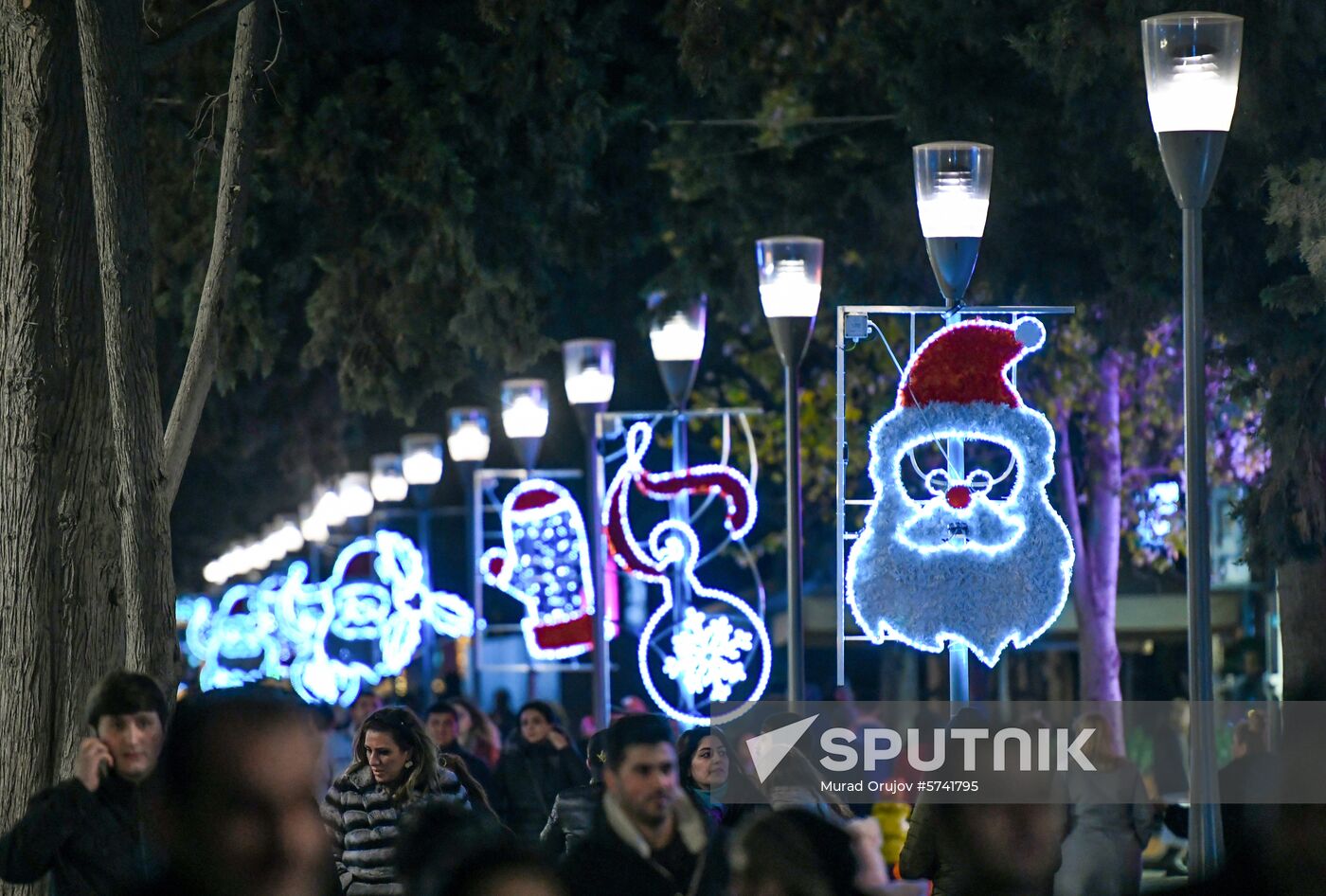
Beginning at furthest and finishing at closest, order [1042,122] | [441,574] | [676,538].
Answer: [441,574] < [676,538] < [1042,122]

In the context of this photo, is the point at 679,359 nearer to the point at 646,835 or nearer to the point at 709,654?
the point at 709,654

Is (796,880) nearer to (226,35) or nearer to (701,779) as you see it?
(701,779)

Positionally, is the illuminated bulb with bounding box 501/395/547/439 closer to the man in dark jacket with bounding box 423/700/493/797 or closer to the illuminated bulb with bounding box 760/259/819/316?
the man in dark jacket with bounding box 423/700/493/797

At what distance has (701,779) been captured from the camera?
34.8ft

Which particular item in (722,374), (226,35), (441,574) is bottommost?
(441,574)

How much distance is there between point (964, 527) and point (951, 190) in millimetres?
1835

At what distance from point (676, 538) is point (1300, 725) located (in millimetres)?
11273

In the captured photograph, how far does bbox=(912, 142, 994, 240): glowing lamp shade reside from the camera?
11.9 meters

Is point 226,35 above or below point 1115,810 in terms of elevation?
above

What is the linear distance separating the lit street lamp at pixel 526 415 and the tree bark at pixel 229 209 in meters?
9.55

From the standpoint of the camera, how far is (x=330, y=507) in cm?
3641

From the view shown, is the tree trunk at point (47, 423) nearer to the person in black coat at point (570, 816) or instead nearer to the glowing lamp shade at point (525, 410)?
the person in black coat at point (570, 816)

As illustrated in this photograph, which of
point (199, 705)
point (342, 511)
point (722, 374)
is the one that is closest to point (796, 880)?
point (199, 705)

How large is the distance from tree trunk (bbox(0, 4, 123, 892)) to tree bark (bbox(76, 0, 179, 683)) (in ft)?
0.83
